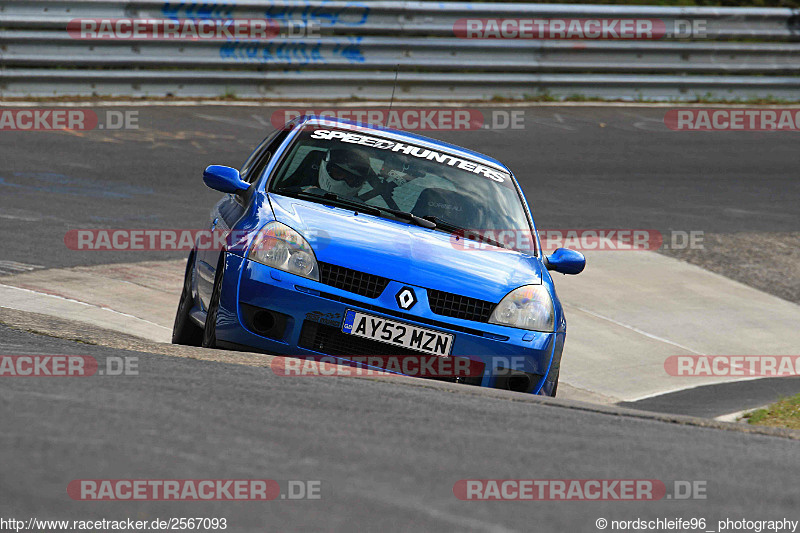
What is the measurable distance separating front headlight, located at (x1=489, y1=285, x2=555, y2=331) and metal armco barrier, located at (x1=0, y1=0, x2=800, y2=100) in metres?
10.4

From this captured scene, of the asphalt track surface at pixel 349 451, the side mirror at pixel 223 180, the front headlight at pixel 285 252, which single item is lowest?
the asphalt track surface at pixel 349 451

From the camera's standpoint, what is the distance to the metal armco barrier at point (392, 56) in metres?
14.7

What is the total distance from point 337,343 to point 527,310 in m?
1.02

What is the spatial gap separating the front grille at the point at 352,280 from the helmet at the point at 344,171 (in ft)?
3.02

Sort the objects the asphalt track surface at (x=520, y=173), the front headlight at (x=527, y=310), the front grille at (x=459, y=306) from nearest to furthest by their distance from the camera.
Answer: the front grille at (x=459, y=306) < the front headlight at (x=527, y=310) < the asphalt track surface at (x=520, y=173)

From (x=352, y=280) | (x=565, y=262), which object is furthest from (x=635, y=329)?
(x=352, y=280)

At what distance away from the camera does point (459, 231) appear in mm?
6258

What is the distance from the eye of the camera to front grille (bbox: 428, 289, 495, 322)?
18.1ft

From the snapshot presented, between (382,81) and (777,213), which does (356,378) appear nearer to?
(777,213)

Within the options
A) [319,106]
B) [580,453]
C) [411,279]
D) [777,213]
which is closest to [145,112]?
[319,106]

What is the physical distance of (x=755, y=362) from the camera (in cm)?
873

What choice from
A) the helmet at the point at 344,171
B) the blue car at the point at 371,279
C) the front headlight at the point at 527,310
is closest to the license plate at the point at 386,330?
the blue car at the point at 371,279

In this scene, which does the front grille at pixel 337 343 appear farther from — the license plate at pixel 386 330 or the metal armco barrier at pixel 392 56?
the metal armco barrier at pixel 392 56

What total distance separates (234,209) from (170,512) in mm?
3595
